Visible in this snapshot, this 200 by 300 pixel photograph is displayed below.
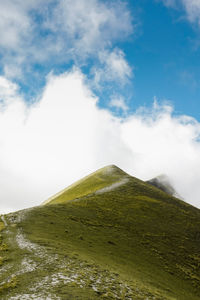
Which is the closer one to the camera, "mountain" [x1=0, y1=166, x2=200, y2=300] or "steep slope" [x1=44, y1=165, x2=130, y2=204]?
"mountain" [x1=0, y1=166, x2=200, y2=300]

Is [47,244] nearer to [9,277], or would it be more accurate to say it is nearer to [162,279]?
[9,277]

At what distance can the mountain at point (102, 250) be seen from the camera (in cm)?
2123

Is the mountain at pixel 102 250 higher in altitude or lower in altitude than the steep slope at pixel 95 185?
lower

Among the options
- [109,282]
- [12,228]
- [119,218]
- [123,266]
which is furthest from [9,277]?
[119,218]

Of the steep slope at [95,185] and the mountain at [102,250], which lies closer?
the mountain at [102,250]

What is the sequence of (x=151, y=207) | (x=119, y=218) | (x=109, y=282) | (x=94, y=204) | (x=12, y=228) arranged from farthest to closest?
(x=151, y=207), (x=94, y=204), (x=119, y=218), (x=12, y=228), (x=109, y=282)

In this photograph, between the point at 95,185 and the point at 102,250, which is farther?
the point at 95,185

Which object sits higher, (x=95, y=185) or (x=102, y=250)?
(x=95, y=185)

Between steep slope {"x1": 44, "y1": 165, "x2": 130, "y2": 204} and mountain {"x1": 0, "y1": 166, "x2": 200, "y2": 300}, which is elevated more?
steep slope {"x1": 44, "y1": 165, "x2": 130, "y2": 204}

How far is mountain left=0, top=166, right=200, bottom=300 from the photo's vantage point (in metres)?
21.2

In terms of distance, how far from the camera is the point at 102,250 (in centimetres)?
3947

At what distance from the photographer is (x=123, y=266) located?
115ft

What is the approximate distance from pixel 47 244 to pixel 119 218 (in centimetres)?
3070

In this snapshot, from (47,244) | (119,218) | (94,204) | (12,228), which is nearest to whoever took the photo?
(47,244)
